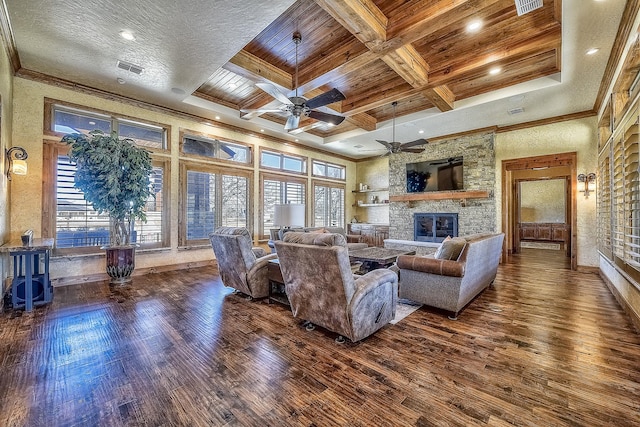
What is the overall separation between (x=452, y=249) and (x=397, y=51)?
2588 mm

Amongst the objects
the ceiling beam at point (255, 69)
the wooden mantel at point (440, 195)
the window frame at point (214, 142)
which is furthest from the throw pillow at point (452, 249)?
the window frame at point (214, 142)

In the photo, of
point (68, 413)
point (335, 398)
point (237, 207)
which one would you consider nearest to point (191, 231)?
point (237, 207)

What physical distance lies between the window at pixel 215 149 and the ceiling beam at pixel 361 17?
4211 millimetres

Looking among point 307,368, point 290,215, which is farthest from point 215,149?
point 307,368

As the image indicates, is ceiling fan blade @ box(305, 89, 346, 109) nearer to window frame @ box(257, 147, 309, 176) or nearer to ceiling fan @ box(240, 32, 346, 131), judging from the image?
ceiling fan @ box(240, 32, 346, 131)

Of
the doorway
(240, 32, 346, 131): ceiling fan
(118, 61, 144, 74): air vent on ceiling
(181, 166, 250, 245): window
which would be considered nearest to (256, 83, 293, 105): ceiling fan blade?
(240, 32, 346, 131): ceiling fan

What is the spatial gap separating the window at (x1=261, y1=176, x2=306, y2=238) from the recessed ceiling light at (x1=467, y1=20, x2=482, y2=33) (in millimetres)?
5098

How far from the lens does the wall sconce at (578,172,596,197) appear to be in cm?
527

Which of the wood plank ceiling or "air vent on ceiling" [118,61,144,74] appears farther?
"air vent on ceiling" [118,61,144,74]

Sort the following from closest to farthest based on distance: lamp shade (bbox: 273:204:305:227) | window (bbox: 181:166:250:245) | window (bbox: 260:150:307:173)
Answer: lamp shade (bbox: 273:204:305:227)
window (bbox: 181:166:250:245)
window (bbox: 260:150:307:173)

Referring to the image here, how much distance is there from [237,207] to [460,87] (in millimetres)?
5231

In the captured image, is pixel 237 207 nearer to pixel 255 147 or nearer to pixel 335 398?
pixel 255 147

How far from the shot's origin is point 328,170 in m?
9.09

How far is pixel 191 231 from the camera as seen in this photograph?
5.83 metres
